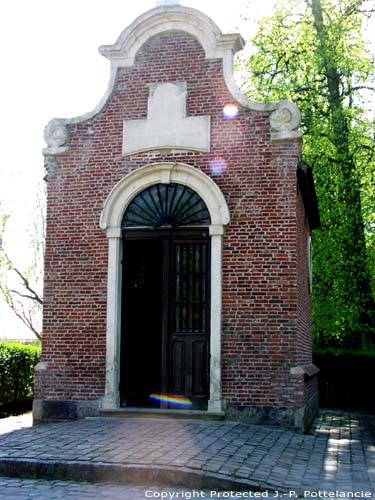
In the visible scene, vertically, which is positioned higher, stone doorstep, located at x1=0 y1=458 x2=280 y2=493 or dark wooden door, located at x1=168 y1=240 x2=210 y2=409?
dark wooden door, located at x1=168 y1=240 x2=210 y2=409

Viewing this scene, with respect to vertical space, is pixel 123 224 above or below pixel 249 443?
above

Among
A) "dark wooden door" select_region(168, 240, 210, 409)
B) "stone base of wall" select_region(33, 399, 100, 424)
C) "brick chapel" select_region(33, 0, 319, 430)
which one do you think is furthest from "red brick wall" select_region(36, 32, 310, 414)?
"dark wooden door" select_region(168, 240, 210, 409)

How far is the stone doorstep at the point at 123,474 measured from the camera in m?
7.21

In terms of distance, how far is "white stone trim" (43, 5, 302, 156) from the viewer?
11.4 meters

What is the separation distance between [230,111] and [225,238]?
7.53 feet

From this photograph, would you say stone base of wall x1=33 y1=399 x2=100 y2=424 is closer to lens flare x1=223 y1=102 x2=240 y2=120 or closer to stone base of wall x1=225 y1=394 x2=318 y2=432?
stone base of wall x1=225 y1=394 x2=318 y2=432

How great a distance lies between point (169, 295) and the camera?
1164 centimetres

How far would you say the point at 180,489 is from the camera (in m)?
7.32

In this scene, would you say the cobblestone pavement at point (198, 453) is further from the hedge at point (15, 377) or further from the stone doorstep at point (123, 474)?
the hedge at point (15, 377)

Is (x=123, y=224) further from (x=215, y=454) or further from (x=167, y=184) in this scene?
(x=215, y=454)

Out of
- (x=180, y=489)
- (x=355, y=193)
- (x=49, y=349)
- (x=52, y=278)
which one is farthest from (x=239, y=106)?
(x=355, y=193)

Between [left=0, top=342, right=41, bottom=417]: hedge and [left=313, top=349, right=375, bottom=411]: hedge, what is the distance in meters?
7.97

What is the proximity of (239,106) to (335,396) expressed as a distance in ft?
32.7

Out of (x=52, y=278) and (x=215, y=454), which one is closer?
(x=215, y=454)
